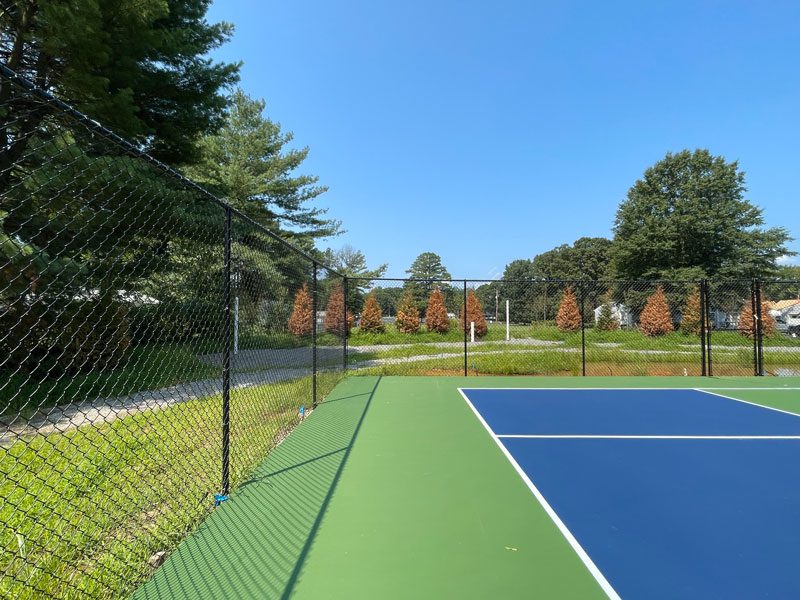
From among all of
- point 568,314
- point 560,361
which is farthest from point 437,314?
point 568,314

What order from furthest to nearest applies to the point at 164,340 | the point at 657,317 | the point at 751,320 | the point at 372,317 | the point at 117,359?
the point at 657,317, the point at 372,317, the point at 751,320, the point at 117,359, the point at 164,340

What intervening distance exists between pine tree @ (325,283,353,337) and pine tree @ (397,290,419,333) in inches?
118

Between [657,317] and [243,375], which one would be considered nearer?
[243,375]

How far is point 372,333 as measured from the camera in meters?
11.9

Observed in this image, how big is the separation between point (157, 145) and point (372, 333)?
7.02 m

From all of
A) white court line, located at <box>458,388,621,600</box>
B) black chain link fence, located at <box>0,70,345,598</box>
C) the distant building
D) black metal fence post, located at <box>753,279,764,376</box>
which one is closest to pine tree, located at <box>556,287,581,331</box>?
the distant building

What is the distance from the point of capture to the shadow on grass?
198 centimetres

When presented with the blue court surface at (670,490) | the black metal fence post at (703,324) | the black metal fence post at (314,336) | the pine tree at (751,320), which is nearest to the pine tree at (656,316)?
the pine tree at (751,320)

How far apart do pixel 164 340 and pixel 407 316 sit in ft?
25.4

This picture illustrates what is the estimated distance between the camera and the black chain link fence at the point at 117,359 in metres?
2.14

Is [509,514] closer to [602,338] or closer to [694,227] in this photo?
[602,338]

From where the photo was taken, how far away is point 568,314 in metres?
14.3

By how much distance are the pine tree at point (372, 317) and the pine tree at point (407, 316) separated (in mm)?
538

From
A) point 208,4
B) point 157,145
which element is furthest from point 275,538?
point 208,4
